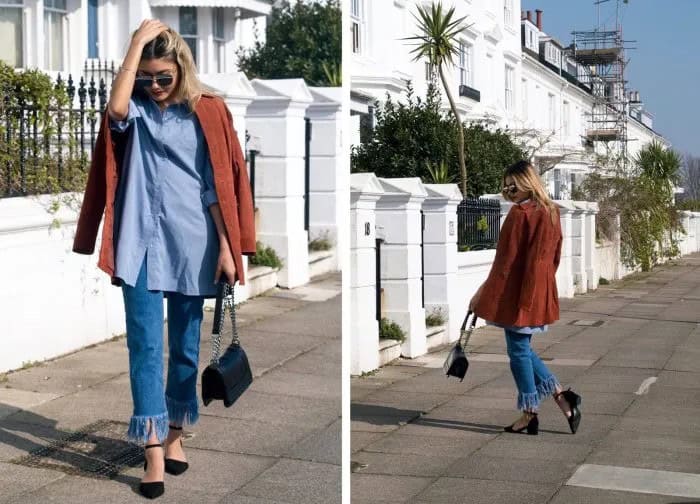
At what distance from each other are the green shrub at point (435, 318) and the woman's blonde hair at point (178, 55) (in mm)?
926

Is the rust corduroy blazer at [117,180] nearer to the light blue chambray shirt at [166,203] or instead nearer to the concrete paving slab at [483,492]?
the light blue chambray shirt at [166,203]

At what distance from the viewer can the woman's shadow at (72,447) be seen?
3219mm

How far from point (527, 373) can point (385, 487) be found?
1.73 feet

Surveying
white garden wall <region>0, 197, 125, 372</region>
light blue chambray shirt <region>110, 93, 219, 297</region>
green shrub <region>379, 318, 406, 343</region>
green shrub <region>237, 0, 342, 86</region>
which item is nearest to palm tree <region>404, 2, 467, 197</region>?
green shrub <region>237, 0, 342, 86</region>

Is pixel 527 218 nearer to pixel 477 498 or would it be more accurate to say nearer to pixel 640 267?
pixel 640 267

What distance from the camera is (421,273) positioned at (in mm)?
3072

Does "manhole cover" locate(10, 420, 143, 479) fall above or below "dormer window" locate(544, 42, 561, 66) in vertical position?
below

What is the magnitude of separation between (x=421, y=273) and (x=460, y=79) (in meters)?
0.56

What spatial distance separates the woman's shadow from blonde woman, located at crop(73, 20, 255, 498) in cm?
52

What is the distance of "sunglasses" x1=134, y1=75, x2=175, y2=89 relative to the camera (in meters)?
2.68

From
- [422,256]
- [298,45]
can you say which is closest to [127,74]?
[298,45]

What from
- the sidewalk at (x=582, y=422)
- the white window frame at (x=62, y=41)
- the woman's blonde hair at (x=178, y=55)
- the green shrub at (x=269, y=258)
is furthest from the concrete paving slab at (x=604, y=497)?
the white window frame at (x=62, y=41)

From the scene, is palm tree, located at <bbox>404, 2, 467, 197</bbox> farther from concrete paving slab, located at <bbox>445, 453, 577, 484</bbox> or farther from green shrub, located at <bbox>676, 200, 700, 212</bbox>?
concrete paving slab, located at <bbox>445, 453, 577, 484</bbox>

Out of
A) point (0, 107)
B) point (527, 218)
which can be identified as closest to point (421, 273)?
point (527, 218)
